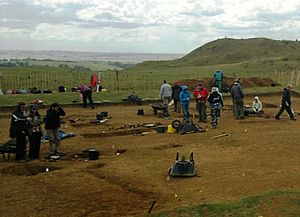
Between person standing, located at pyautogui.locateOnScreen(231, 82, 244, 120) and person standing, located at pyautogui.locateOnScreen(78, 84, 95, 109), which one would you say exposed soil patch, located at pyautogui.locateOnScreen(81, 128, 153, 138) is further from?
person standing, located at pyautogui.locateOnScreen(78, 84, 95, 109)

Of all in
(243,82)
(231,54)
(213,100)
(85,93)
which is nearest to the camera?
(213,100)

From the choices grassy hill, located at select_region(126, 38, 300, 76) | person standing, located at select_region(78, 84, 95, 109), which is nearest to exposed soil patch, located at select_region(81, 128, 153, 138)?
person standing, located at select_region(78, 84, 95, 109)

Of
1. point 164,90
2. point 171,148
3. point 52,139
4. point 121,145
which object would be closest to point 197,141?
point 171,148

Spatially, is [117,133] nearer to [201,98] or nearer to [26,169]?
[201,98]

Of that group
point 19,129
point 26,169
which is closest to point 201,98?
point 19,129

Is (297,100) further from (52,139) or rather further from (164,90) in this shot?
(52,139)

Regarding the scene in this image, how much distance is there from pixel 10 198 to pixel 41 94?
2087 cm

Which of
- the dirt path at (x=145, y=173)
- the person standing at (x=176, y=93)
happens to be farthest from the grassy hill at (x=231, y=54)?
the dirt path at (x=145, y=173)

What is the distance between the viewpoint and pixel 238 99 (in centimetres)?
2245

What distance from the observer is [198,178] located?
40.7 feet

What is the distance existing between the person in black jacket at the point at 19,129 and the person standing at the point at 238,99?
10.4m

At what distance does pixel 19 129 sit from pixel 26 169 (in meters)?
1.25

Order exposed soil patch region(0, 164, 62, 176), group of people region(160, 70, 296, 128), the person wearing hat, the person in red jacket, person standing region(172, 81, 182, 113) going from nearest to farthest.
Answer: exposed soil patch region(0, 164, 62, 176) < the person wearing hat < group of people region(160, 70, 296, 128) < the person in red jacket < person standing region(172, 81, 182, 113)

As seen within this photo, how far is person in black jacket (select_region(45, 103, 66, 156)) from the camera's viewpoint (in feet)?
50.5
